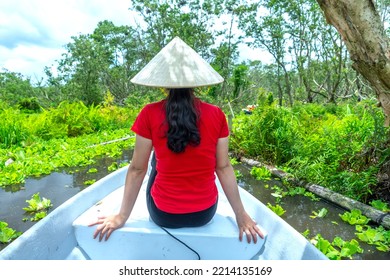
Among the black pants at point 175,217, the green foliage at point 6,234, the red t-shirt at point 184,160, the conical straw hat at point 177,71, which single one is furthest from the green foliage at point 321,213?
the green foliage at point 6,234

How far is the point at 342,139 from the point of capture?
3990 mm

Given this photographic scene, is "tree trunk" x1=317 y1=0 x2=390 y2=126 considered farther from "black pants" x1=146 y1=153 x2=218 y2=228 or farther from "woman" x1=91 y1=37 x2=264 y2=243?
"black pants" x1=146 y1=153 x2=218 y2=228

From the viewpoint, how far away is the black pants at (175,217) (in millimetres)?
1836

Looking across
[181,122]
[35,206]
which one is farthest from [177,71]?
[35,206]

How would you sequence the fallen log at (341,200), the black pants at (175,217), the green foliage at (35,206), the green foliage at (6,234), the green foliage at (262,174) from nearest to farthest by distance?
the black pants at (175,217)
the green foliage at (6,234)
the fallen log at (341,200)
the green foliage at (35,206)
the green foliage at (262,174)

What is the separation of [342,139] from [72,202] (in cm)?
322

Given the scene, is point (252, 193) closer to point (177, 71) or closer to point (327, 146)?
point (327, 146)

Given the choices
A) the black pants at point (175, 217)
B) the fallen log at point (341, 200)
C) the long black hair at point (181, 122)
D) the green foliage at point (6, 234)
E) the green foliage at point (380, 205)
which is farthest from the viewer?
the green foliage at point (380, 205)

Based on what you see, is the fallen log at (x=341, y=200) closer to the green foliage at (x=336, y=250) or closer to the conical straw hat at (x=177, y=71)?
the green foliage at (x=336, y=250)

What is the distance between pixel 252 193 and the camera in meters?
4.31

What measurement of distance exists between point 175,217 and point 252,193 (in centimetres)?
264

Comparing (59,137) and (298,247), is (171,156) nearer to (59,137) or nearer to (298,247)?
(298,247)

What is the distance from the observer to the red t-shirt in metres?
1.65

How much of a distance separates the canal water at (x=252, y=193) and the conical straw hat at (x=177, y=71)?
6.58 ft
